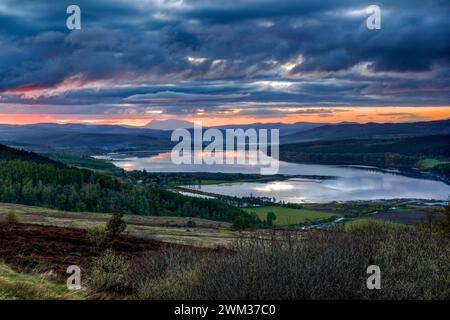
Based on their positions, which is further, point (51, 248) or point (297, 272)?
point (51, 248)

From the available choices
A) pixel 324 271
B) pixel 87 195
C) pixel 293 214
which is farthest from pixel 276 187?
pixel 324 271

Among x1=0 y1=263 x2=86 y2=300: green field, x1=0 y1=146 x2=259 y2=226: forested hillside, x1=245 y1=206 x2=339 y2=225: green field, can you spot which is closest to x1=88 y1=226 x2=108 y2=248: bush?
x1=0 y1=263 x2=86 y2=300: green field

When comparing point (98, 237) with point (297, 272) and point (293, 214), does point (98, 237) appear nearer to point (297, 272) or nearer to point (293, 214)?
point (297, 272)

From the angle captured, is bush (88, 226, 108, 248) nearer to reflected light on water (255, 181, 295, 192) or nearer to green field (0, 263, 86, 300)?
green field (0, 263, 86, 300)
